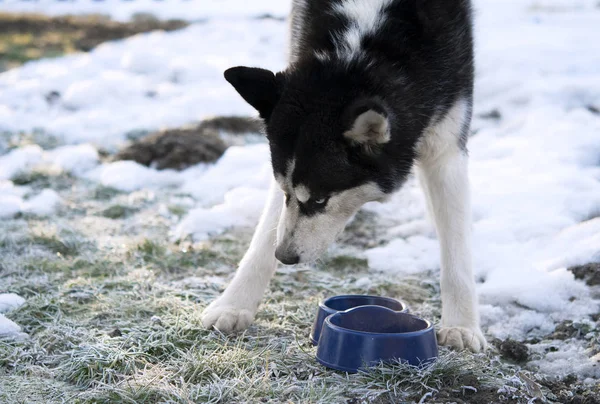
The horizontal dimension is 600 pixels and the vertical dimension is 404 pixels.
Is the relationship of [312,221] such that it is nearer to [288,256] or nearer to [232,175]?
[288,256]

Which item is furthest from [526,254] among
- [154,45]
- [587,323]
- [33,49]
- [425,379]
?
[33,49]

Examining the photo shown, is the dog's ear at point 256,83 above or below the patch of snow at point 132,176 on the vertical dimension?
above

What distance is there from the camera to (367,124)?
2.87 m

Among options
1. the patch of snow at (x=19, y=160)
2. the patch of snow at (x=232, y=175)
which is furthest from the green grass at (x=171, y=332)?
the patch of snow at (x=19, y=160)

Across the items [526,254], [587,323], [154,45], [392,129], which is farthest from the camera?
[154,45]

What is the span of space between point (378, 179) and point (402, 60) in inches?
23.6

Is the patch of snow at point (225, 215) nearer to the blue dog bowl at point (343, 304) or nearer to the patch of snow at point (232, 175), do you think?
the patch of snow at point (232, 175)

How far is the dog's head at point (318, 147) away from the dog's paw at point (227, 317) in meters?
0.44

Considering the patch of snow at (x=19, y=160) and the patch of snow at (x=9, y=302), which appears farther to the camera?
the patch of snow at (x=19, y=160)

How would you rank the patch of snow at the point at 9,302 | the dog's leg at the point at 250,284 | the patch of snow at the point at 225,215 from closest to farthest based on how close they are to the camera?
the dog's leg at the point at 250,284 < the patch of snow at the point at 9,302 < the patch of snow at the point at 225,215

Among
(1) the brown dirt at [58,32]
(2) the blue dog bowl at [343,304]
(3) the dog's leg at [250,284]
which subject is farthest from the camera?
(1) the brown dirt at [58,32]

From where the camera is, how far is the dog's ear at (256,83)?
10.6ft

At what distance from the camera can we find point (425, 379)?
8.87 feet

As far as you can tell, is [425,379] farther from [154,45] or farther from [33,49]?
[33,49]
